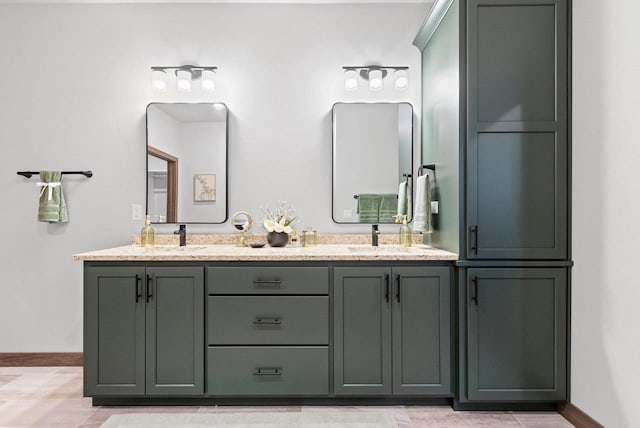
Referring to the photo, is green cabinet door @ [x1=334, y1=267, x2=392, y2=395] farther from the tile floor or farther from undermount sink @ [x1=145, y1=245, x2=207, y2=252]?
undermount sink @ [x1=145, y1=245, x2=207, y2=252]

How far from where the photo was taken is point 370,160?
294cm

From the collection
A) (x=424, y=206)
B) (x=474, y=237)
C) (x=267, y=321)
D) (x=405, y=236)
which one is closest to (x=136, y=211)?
(x=267, y=321)

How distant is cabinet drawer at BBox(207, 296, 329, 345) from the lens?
7.47 feet

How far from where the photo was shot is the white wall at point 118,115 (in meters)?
2.96

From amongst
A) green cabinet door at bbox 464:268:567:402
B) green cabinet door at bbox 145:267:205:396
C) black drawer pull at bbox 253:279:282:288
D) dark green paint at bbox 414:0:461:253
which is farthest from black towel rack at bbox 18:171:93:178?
green cabinet door at bbox 464:268:567:402

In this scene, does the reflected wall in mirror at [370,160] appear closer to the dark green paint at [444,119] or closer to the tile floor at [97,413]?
the dark green paint at [444,119]

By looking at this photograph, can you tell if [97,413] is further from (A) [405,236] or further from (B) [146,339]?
(A) [405,236]

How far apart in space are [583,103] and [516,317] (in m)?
1.14

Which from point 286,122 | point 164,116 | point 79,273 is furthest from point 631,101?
point 79,273

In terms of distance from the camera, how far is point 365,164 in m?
2.94

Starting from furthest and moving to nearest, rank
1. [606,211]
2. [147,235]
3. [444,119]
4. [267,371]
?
[147,235], [444,119], [267,371], [606,211]

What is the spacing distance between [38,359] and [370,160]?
8.78ft

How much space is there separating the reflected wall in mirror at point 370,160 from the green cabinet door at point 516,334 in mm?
858

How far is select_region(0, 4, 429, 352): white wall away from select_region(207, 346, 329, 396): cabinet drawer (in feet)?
3.11
